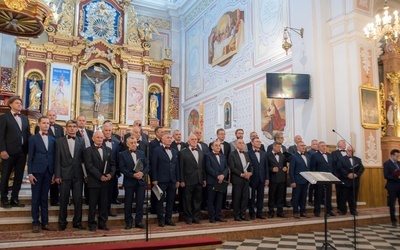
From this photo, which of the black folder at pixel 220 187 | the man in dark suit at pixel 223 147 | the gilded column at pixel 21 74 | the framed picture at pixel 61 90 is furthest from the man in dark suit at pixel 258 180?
the gilded column at pixel 21 74

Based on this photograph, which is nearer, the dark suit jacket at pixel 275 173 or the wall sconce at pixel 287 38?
the dark suit jacket at pixel 275 173

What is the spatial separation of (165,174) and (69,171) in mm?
1380

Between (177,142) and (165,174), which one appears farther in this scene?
(177,142)

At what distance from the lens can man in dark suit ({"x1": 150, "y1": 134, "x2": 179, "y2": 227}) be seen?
5.48m

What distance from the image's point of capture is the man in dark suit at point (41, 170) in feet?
15.6

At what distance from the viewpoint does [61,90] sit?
12664 millimetres

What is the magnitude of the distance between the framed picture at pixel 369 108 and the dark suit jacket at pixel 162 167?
4817 mm

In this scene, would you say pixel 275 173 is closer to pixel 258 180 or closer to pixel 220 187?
pixel 258 180

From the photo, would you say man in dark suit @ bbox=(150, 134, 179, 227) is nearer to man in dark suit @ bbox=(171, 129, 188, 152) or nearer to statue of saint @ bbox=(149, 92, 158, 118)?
man in dark suit @ bbox=(171, 129, 188, 152)

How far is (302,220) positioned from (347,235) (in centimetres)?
73

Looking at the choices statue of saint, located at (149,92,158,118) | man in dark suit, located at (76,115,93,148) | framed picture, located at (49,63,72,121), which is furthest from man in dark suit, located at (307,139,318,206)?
framed picture, located at (49,63,72,121)

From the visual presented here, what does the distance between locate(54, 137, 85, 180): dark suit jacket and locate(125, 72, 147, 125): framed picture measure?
28.3 feet

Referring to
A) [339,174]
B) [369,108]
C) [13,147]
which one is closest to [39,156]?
[13,147]

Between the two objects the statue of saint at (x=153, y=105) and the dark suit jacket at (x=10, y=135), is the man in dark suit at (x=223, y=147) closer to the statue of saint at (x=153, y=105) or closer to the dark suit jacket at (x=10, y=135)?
the dark suit jacket at (x=10, y=135)
